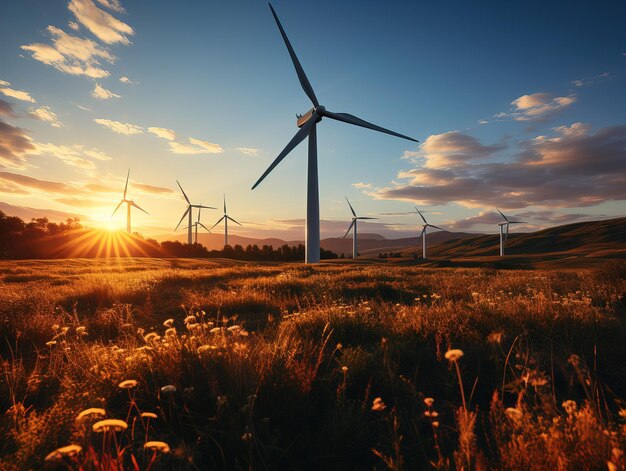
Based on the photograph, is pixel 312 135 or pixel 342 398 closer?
pixel 342 398

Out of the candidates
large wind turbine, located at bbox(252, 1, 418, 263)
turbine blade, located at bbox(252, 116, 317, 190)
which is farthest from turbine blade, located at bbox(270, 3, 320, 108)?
turbine blade, located at bbox(252, 116, 317, 190)

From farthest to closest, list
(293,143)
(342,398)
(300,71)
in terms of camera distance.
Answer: (300,71) → (293,143) → (342,398)

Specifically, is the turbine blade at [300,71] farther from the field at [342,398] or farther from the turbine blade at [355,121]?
the field at [342,398]

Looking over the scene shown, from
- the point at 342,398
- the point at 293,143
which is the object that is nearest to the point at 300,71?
the point at 293,143

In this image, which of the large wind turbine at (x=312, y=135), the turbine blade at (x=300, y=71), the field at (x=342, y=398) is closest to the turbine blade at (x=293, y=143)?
the large wind turbine at (x=312, y=135)

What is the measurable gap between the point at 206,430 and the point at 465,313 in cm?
550

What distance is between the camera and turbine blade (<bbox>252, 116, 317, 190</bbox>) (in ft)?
114

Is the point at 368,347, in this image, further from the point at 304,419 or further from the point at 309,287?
the point at 309,287

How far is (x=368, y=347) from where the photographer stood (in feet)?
20.2

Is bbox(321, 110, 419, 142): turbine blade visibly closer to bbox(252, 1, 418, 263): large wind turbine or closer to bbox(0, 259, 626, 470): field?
bbox(252, 1, 418, 263): large wind turbine

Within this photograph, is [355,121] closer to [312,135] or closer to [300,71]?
[312,135]

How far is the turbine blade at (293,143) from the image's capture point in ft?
114

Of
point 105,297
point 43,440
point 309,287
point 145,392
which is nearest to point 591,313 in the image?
point 145,392

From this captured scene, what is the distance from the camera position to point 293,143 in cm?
3934
